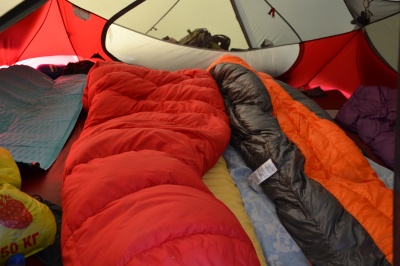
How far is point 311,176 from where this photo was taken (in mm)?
1087

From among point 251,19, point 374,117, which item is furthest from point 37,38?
point 374,117

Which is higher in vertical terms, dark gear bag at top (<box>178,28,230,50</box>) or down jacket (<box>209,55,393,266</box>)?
dark gear bag at top (<box>178,28,230,50</box>)

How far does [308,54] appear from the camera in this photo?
2098mm

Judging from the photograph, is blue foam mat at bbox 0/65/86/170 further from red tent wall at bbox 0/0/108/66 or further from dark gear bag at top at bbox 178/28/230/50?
dark gear bag at top at bbox 178/28/230/50

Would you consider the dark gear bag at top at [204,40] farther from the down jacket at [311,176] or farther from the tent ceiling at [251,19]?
the down jacket at [311,176]

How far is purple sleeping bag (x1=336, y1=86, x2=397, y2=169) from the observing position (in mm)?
1533

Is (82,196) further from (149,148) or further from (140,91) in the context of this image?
(140,91)

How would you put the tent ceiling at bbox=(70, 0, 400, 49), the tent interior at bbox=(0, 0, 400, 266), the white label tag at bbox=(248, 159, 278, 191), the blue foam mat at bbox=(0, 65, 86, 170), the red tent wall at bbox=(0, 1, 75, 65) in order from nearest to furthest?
the tent interior at bbox=(0, 0, 400, 266) → the white label tag at bbox=(248, 159, 278, 191) → the blue foam mat at bbox=(0, 65, 86, 170) → the red tent wall at bbox=(0, 1, 75, 65) → the tent ceiling at bbox=(70, 0, 400, 49)

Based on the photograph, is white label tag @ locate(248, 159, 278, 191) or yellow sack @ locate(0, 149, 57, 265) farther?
white label tag @ locate(248, 159, 278, 191)

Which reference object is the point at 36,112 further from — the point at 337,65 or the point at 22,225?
the point at 337,65

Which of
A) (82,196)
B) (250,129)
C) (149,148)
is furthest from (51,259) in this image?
(250,129)

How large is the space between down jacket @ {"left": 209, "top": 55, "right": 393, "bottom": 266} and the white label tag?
0.02 meters

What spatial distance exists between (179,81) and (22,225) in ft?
2.99

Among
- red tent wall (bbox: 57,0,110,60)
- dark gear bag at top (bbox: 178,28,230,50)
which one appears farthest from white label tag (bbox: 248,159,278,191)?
red tent wall (bbox: 57,0,110,60)
